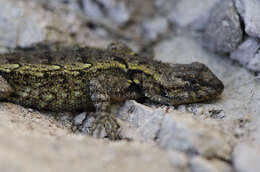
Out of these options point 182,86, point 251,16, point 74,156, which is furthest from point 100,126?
point 251,16

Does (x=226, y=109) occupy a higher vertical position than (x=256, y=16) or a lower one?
lower

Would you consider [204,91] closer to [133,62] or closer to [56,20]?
[133,62]

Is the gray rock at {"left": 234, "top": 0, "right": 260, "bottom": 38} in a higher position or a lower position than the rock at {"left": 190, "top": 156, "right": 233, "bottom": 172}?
higher

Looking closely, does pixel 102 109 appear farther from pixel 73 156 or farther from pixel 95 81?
pixel 73 156

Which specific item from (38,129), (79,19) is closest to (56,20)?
(79,19)

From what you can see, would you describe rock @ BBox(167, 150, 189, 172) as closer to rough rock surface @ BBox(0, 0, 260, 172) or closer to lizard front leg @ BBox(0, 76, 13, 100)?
rough rock surface @ BBox(0, 0, 260, 172)

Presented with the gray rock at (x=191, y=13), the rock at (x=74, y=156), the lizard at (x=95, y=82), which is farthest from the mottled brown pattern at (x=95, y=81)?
the gray rock at (x=191, y=13)

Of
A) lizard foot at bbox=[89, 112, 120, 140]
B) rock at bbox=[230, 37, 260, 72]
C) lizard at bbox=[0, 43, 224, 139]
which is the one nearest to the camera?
lizard foot at bbox=[89, 112, 120, 140]

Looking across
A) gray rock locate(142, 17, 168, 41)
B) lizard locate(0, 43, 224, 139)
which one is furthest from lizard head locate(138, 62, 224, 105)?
gray rock locate(142, 17, 168, 41)
